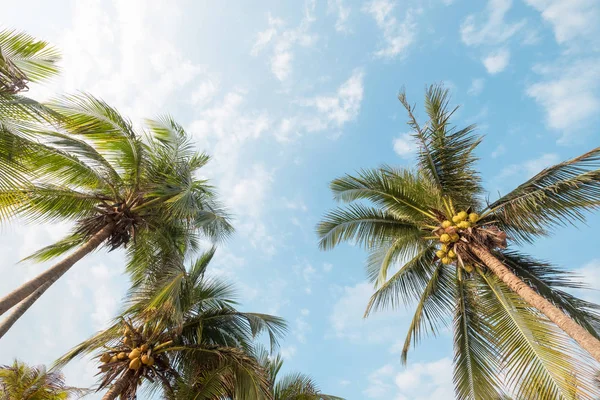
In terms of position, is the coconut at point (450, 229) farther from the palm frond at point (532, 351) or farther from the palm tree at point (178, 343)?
the palm tree at point (178, 343)

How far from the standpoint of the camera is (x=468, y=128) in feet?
28.0

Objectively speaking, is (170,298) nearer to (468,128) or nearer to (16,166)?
(16,166)

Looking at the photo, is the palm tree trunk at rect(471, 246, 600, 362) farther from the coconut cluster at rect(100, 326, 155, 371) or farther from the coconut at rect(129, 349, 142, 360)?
the coconut at rect(129, 349, 142, 360)

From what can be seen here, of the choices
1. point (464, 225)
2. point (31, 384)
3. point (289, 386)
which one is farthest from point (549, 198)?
point (31, 384)

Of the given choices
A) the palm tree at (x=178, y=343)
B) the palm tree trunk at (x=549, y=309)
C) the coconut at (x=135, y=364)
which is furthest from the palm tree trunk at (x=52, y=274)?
the palm tree trunk at (x=549, y=309)

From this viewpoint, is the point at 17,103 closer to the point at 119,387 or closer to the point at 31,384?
the point at 119,387

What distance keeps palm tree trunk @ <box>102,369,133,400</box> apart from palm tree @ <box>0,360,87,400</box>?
2.40 metres

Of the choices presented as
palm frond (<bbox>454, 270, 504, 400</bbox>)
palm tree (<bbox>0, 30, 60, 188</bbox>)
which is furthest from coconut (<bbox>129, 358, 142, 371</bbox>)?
palm frond (<bbox>454, 270, 504, 400</bbox>)

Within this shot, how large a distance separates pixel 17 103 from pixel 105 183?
3.22m

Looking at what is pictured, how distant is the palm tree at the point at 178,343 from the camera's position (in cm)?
732

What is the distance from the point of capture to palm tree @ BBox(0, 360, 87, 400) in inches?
340

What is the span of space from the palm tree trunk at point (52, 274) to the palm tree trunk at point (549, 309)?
7972mm

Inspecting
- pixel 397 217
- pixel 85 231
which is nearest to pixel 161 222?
pixel 85 231

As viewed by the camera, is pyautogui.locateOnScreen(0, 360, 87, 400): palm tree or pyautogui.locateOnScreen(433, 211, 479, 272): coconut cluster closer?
pyautogui.locateOnScreen(433, 211, 479, 272): coconut cluster
